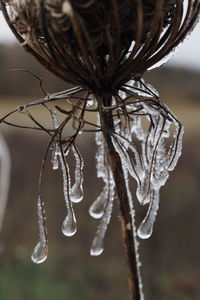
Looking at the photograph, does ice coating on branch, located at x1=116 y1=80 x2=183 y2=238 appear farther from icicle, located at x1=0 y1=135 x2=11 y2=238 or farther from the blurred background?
the blurred background

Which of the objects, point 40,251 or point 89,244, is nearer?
point 40,251

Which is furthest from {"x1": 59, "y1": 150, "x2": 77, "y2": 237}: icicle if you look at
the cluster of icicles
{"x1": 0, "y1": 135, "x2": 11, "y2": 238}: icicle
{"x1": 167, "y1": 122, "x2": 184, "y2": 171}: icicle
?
{"x1": 0, "y1": 135, "x2": 11, "y2": 238}: icicle

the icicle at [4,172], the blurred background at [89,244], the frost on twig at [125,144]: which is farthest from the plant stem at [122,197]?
the blurred background at [89,244]

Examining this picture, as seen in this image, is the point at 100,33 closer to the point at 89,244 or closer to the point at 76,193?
the point at 76,193

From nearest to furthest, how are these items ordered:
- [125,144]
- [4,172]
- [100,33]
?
[100,33]
[125,144]
[4,172]

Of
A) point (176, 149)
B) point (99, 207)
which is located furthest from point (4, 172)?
point (176, 149)

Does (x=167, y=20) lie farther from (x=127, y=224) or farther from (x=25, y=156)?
(x=25, y=156)

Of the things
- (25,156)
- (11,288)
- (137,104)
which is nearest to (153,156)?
(137,104)
